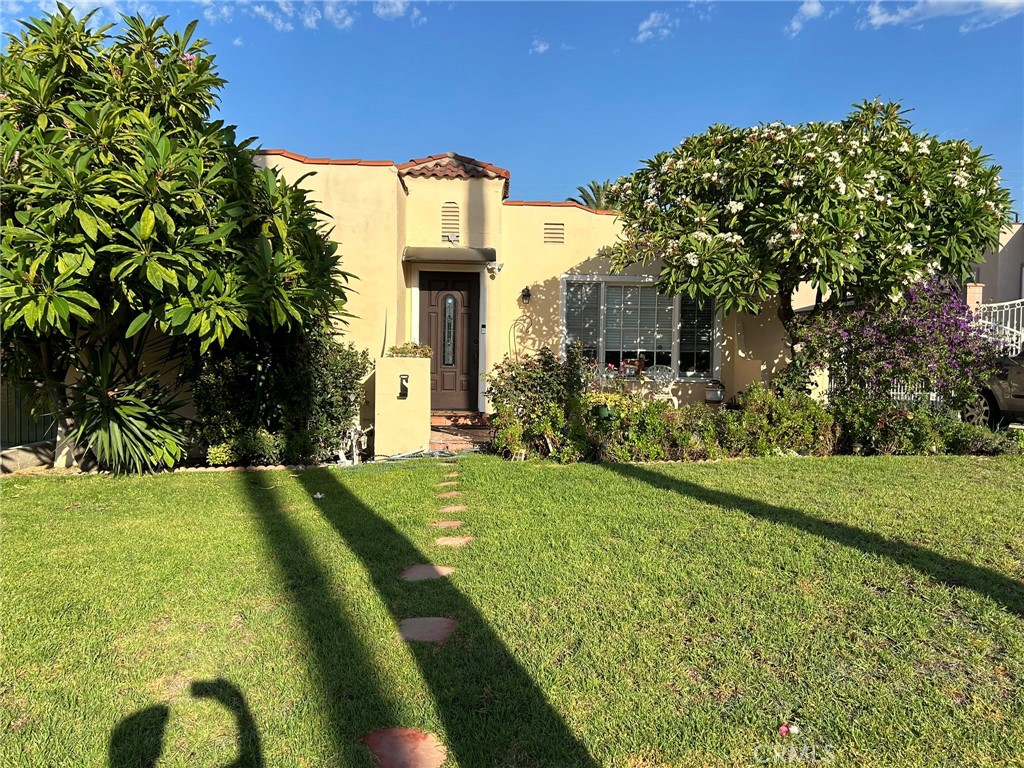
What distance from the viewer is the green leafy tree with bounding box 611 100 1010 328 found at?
729 cm

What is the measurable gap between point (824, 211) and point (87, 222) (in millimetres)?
7066

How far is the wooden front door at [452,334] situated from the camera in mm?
10773

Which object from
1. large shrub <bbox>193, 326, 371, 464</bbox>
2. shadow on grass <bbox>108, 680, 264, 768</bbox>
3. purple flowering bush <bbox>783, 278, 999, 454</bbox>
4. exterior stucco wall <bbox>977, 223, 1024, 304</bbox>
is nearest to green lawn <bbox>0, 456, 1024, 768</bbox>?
shadow on grass <bbox>108, 680, 264, 768</bbox>

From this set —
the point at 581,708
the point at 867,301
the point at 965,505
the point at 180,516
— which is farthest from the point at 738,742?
the point at 867,301

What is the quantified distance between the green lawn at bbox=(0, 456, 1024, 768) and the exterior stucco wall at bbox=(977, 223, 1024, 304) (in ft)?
48.2

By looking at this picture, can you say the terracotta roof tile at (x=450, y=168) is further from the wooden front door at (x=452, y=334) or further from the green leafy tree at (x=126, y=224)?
the green leafy tree at (x=126, y=224)

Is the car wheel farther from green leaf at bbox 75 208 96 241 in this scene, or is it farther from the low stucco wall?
green leaf at bbox 75 208 96 241

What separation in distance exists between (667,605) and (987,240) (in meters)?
7.46

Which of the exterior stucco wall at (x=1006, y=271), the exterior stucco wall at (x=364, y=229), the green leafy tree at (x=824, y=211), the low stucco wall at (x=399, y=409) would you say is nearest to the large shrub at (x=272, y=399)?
the low stucco wall at (x=399, y=409)

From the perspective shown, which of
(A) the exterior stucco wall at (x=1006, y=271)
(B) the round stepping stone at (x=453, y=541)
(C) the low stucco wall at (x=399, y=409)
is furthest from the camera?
(A) the exterior stucco wall at (x=1006, y=271)

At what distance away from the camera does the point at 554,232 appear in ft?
35.4

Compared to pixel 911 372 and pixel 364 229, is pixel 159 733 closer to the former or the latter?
pixel 364 229

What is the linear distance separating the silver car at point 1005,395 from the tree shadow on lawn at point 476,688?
802cm

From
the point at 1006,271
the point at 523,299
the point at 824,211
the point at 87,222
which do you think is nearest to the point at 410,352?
the point at 523,299
